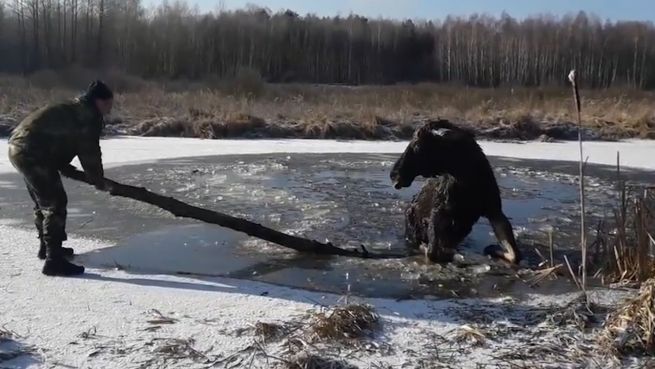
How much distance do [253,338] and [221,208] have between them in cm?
519

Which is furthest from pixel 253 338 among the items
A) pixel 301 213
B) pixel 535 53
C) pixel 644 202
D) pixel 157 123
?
pixel 535 53

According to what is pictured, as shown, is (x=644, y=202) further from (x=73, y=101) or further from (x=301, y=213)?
(x=73, y=101)

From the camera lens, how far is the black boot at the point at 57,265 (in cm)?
659

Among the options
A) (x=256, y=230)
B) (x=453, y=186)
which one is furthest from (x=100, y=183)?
(x=453, y=186)

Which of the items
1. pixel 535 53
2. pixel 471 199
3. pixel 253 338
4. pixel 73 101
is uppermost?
pixel 535 53

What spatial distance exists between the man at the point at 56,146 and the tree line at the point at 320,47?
3842 centimetres

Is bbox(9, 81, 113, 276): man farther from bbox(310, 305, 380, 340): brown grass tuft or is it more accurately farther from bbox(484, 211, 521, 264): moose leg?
bbox(484, 211, 521, 264): moose leg

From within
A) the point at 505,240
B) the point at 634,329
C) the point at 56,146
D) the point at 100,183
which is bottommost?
the point at 634,329

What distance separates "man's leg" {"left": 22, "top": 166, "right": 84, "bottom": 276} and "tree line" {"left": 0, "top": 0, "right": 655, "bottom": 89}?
38578 millimetres

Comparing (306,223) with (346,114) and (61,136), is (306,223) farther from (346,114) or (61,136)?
(346,114)

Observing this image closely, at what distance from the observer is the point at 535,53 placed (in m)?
46.7

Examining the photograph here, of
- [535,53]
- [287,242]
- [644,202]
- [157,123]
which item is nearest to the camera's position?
[644,202]

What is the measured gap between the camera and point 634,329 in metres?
4.90

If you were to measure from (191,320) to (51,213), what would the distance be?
2.18 m
